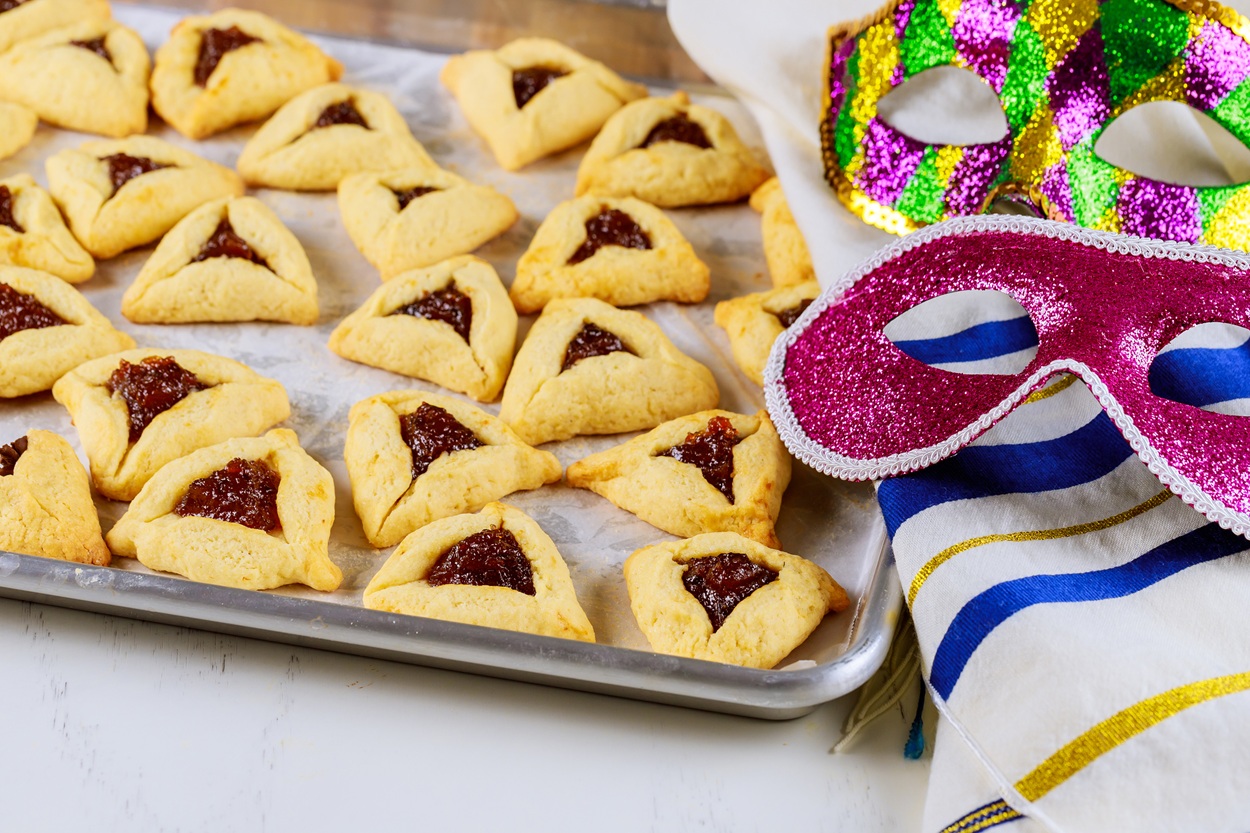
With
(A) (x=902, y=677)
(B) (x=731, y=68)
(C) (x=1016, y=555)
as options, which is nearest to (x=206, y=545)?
(A) (x=902, y=677)

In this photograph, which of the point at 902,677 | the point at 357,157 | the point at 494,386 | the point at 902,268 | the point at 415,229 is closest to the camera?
the point at 902,677

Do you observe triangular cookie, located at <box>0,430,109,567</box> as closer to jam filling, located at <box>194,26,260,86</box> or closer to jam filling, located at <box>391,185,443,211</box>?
jam filling, located at <box>391,185,443,211</box>

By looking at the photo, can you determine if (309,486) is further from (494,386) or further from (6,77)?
(6,77)

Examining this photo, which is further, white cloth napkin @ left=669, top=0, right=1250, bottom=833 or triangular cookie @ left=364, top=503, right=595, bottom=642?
triangular cookie @ left=364, top=503, right=595, bottom=642

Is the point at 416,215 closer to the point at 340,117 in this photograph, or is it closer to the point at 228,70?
the point at 340,117

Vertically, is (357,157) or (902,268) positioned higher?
(902,268)

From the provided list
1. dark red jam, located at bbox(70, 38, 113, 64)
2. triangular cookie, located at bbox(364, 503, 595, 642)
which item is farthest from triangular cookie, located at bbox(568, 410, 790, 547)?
dark red jam, located at bbox(70, 38, 113, 64)
